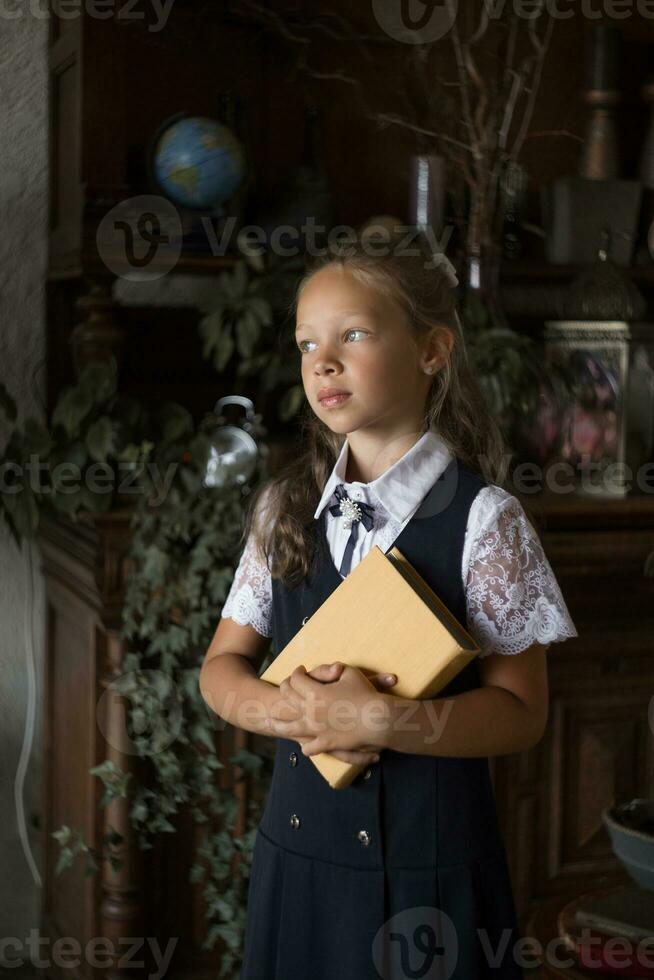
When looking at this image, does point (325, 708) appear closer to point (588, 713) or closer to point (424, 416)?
point (424, 416)

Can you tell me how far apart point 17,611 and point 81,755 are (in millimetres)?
416

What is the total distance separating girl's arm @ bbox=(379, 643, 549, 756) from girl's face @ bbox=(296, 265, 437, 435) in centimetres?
28

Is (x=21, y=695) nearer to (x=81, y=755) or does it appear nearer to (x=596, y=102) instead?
(x=81, y=755)

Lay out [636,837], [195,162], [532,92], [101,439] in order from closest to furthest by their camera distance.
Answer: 1. [636,837]
2. [101,439]
3. [195,162]
4. [532,92]

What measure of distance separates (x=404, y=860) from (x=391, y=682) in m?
0.21

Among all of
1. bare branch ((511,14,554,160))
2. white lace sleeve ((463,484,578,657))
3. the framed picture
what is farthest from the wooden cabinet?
white lace sleeve ((463,484,578,657))

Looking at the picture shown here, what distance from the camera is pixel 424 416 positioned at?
1370 mm

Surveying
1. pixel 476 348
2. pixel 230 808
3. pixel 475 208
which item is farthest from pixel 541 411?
pixel 230 808

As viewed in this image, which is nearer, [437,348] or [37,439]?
[437,348]

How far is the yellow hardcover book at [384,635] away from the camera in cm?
117

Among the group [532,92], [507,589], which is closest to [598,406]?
[532,92]

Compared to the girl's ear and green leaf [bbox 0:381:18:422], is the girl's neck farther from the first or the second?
green leaf [bbox 0:381:18:422]

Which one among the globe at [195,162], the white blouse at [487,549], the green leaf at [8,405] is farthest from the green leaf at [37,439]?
the white blouse at [487,549]

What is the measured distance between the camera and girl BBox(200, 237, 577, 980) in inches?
49.4
